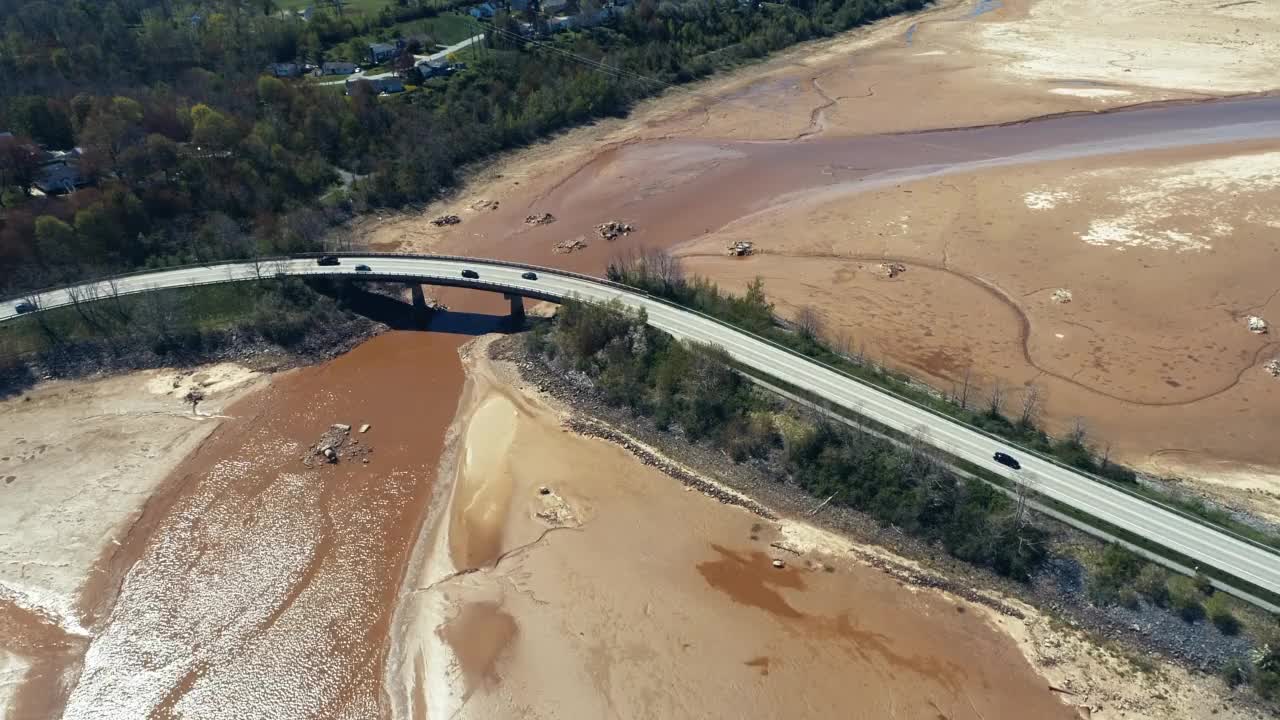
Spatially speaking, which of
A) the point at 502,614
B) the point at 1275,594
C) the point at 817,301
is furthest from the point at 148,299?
the point at 1275,594

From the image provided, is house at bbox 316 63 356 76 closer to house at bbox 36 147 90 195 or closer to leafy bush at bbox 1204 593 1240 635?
house at bbox 36 147 90 195

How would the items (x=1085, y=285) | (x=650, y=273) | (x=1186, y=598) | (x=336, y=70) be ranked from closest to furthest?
(x=1186, y=598) < (x=650, y=273) < (x=1085, y=285) < (x=336, y=70)

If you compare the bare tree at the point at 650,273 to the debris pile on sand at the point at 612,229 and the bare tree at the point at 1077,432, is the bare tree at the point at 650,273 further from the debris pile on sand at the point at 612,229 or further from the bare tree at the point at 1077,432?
the bare tree at the point at 1077,432

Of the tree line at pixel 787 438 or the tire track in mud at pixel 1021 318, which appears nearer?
the tree line at pixel 787 438

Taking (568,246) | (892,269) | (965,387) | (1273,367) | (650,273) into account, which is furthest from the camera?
(568,246)

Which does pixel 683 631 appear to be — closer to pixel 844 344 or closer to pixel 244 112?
pixel 844 344

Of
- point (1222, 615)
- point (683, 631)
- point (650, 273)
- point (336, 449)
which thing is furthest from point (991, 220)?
point (336, 449)

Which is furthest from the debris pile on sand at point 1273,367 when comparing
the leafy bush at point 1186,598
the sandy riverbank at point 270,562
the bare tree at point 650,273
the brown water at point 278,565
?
the sandy riverbank at point 270,562

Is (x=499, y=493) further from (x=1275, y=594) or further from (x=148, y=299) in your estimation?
(x=1275, y=594)
